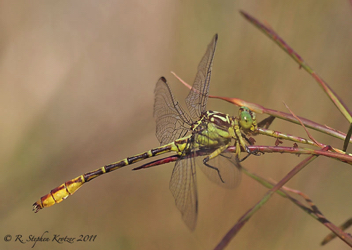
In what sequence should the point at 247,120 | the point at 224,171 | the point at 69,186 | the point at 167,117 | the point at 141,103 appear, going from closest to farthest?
the point at 247,120 → the point at 224,171 → the point at 69,186 → the point at 167,117 → the point at 141,103

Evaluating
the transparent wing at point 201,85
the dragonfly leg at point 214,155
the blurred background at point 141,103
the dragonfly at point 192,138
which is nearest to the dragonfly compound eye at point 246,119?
the dragonfly at point 192,138

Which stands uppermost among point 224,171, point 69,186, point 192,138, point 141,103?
point 141,103

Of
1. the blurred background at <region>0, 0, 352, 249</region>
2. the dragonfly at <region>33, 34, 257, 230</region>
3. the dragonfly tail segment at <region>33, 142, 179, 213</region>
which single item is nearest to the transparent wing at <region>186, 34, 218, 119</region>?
the dragonfly at <region>33, 34, 257, 230</region>

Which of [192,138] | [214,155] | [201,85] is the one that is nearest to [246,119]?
[214,155]

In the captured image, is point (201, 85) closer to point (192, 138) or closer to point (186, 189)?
point (192, 138)

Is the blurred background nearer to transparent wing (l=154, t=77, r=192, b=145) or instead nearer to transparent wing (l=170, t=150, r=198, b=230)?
transparent wing (l=154, t=77, r=192, b=145)

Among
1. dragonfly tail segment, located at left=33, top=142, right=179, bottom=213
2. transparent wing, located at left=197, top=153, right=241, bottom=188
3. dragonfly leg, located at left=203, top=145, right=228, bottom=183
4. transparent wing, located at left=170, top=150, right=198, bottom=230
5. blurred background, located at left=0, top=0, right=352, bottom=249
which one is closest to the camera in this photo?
transparent wing, located at left=170, top=150, right=198, bottom=230

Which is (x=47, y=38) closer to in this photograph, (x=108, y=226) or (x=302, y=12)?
(x=108, y=226)
